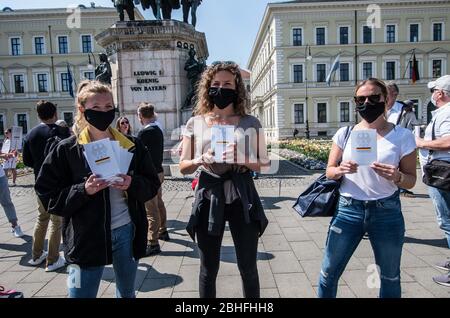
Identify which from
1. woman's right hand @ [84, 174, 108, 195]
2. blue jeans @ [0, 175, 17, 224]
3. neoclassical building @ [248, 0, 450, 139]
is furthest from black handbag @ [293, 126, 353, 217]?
neoclassical building @ [248, 0, 450, 139]

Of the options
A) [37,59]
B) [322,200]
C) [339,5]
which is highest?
[339,5]

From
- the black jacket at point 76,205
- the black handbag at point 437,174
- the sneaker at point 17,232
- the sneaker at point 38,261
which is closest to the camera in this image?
the black jacket at point 76,205

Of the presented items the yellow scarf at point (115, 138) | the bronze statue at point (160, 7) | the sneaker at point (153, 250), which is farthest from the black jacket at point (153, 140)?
the bronze statue at point (160, 7)

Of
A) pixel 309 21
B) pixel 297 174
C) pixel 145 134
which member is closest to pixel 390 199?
pixel 145 134

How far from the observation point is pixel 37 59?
56688mm

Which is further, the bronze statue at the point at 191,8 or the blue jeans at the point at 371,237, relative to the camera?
the bronze statue at the point at 191,8

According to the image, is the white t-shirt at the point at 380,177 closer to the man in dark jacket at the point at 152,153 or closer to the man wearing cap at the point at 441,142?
the man wearing cap at the point at 441,142

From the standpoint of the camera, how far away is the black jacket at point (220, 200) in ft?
9.13

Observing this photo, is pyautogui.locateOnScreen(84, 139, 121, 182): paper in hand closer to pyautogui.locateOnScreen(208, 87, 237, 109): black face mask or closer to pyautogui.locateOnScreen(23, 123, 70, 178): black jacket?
pyautogui.locateOnScreen(208, 87, 237, 109): black face mask

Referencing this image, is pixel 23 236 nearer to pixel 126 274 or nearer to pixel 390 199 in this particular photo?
pixel 126 274

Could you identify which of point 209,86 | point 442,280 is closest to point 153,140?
point 209,86

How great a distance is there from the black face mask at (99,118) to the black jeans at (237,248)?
3.17 feet

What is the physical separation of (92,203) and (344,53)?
56.4m

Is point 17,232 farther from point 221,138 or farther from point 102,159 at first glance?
point 221,138
